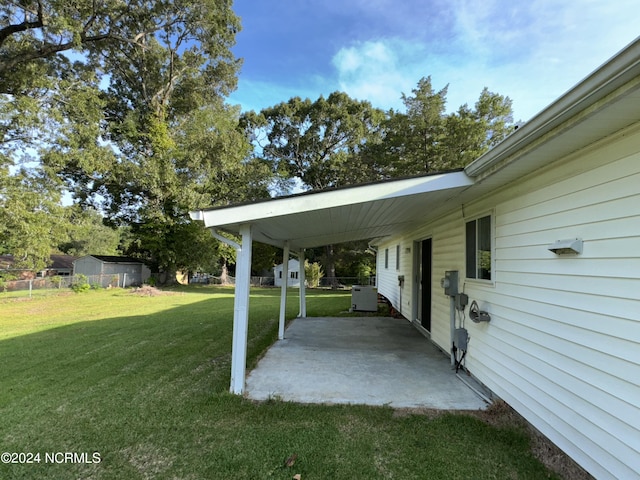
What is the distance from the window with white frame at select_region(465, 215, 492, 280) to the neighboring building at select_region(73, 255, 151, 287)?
75.2 ft

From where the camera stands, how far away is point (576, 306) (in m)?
2.35

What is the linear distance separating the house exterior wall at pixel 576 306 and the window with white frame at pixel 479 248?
0.76 ft

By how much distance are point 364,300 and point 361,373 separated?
6.11m

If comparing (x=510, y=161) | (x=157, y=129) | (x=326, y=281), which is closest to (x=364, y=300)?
(x=510, y=161)

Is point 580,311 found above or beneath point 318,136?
beneath

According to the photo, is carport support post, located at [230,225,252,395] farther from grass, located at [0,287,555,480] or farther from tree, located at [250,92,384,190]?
tree, located at [250,92,384,190]

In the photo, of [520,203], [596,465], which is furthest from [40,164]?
[596,465]

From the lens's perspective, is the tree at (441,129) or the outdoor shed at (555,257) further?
the tree at (441,129)

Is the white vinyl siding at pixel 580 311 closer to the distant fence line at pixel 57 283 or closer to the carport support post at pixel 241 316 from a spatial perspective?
the carport support post at pixel 241 316

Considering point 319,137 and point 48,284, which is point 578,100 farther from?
point 319,137

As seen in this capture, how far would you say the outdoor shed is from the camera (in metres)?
1.89

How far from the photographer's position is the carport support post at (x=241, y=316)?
364 centimetres

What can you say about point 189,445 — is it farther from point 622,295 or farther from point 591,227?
point 591,227

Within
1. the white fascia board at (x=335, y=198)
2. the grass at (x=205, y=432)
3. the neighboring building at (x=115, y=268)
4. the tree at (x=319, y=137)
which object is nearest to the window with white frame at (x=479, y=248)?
the white fascia board at (x=335, y=198)
